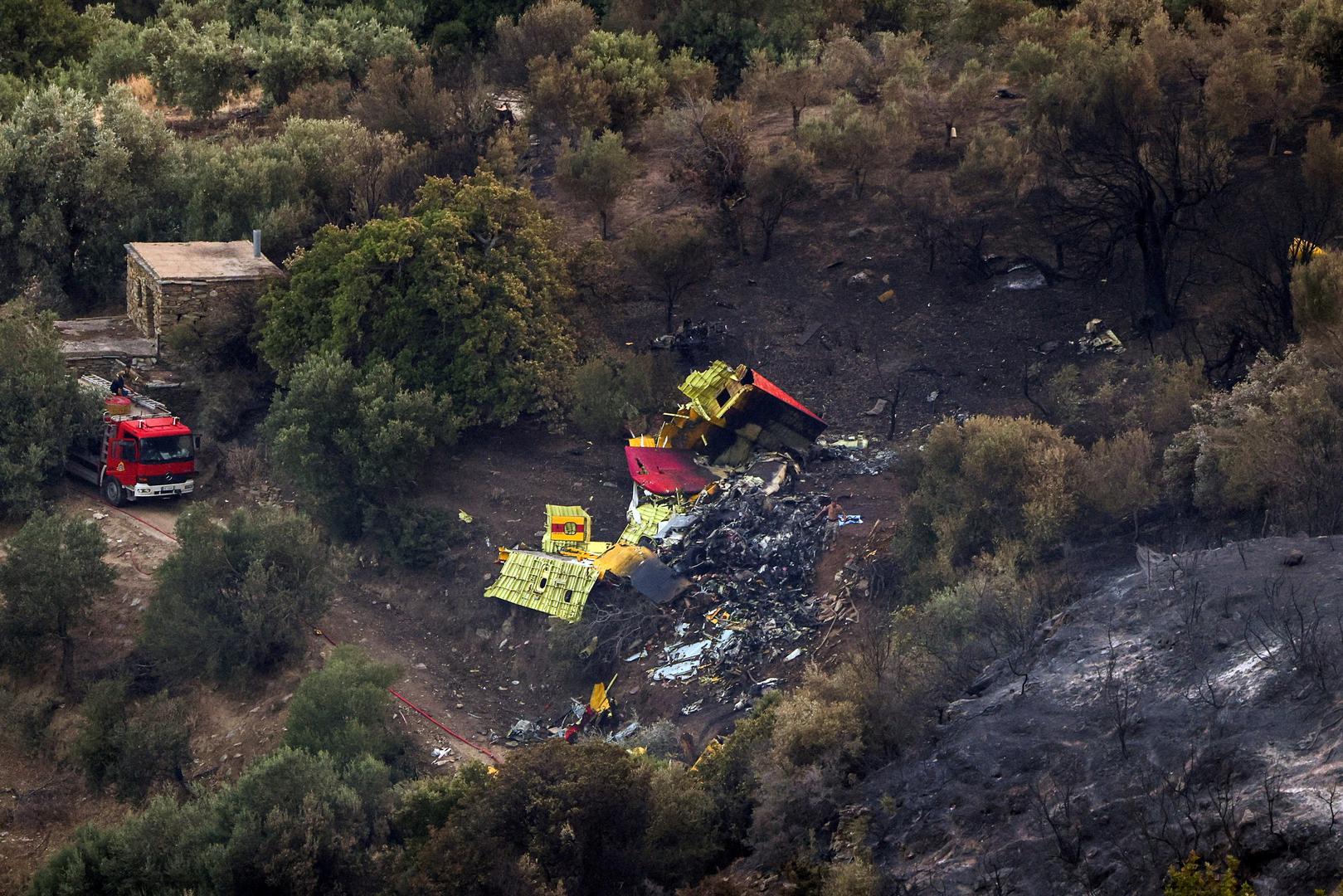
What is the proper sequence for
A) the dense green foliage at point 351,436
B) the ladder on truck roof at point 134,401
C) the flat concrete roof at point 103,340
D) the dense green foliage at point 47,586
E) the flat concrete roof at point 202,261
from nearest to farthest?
the dense green foliage at point 47,586
the dense green foliage at point 351,436
the ladder on truck roof at point 134,401
the flat concrete roof at point 103,340
the flat concrete roof at point 202,261

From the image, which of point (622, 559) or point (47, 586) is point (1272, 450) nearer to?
point (622, 559)

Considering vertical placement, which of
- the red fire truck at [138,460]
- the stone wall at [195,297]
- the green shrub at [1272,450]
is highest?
the green shrub at [1272,450]

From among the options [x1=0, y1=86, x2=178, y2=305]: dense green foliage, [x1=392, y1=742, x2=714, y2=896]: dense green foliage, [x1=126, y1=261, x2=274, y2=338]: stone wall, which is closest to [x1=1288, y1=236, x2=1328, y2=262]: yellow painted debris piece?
[x1=392, y1=742, x2=714, y2=896]: dense green foliage

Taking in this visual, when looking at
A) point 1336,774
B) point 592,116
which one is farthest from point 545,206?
point 1336,774

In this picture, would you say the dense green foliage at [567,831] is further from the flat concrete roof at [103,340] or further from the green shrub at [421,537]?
the flat concrete roof at [103,340]

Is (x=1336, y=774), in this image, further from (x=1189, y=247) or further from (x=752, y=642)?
(x=1189, y=247)

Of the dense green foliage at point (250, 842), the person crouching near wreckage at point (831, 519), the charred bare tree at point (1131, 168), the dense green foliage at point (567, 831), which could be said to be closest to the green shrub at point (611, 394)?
the person crouching near wreckage at point (831, 519)
